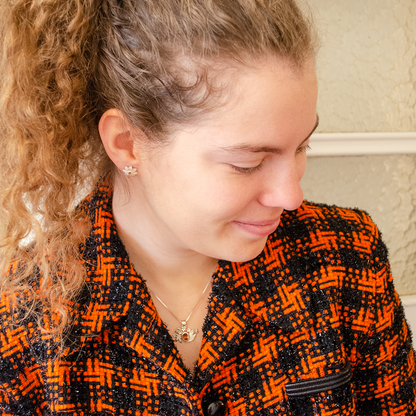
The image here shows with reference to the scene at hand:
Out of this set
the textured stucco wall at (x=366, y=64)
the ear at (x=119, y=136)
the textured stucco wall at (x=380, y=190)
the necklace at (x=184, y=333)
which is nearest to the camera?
the ear at (x=119, y=136)

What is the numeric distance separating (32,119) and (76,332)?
43 centimetres

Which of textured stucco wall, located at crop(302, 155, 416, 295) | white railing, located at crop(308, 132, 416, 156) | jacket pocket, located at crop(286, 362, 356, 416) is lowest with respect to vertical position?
jacket pocket, located at crop(286, 362, 356, 416)

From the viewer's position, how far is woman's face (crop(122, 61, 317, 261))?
68 cm

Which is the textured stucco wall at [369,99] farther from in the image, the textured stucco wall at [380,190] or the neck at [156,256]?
the neck at [156,256]

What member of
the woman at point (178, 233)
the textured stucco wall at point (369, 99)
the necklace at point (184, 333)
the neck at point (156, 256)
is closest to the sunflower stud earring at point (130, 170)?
the woman at point (178, 233)

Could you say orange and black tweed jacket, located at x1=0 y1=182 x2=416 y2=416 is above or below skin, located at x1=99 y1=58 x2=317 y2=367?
below

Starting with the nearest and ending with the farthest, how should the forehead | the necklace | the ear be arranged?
the forehead → the ear → the necklace

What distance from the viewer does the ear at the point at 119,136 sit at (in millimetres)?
797

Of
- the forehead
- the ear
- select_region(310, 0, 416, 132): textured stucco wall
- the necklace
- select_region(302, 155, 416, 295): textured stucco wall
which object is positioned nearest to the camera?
the forehead

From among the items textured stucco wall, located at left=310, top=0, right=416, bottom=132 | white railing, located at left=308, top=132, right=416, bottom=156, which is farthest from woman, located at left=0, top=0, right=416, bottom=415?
textured stucco wall, located at left=310, top=0, right=416, bottom=132

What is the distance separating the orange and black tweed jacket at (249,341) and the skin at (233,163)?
0.10m

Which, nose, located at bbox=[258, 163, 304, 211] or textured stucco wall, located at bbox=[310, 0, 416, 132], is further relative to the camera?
textured stucco wall, located at bbox=[310, 0, 416, 132]

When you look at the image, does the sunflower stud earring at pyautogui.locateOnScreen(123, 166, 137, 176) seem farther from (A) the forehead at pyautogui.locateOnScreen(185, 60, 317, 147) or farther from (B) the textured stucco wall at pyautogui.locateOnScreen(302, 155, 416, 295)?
(B) the textured stucco wall at pyautogui.locateOnScreen(302, 155, 416, 295)

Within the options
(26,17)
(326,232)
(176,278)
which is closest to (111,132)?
(26,17)
